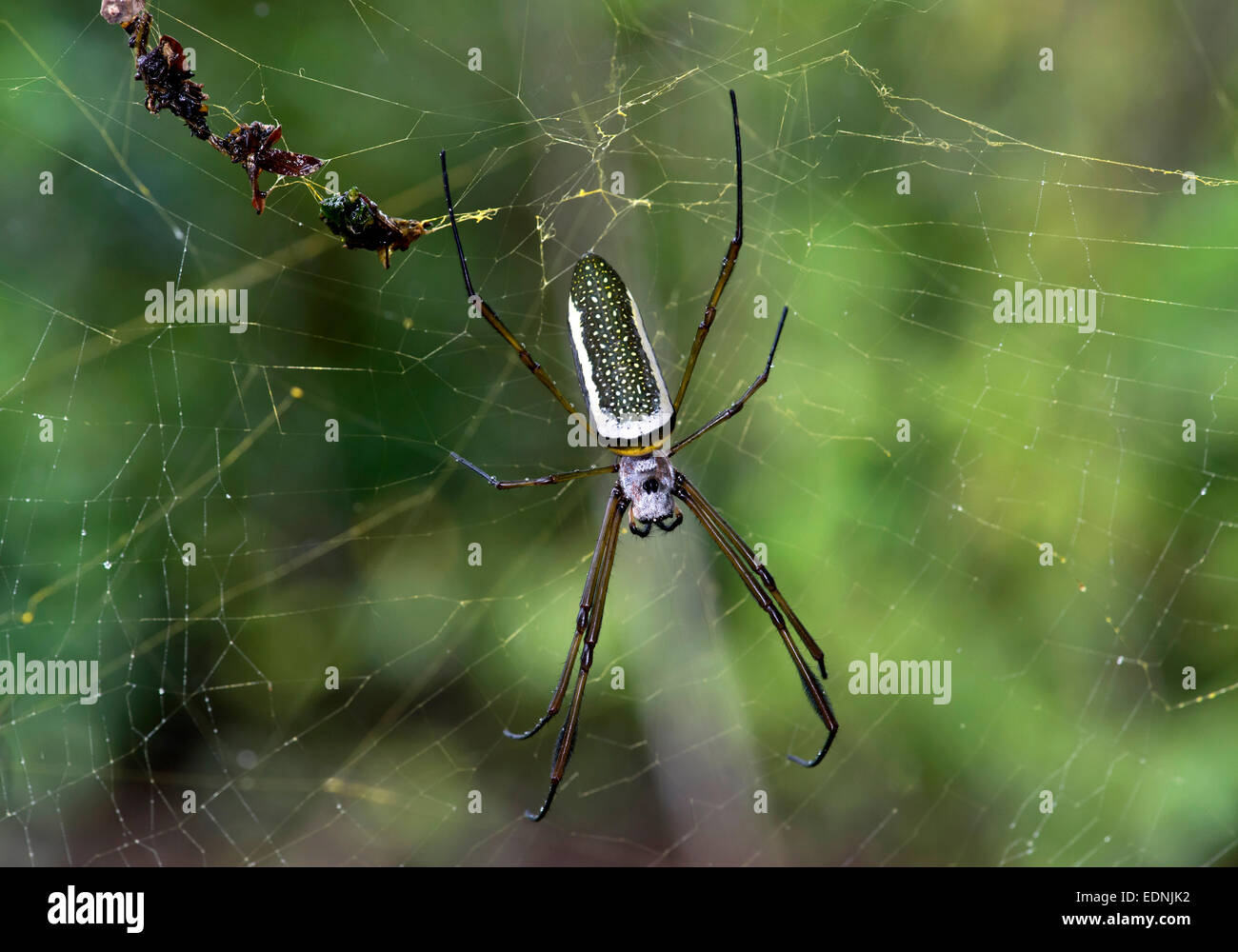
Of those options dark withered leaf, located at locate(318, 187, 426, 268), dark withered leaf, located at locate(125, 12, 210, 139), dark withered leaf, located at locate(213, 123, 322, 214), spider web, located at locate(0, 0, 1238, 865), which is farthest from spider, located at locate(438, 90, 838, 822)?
spider web, located at locate(0, 0, 1238, 865)

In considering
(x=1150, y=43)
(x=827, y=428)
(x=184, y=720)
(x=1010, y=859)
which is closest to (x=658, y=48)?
(x=827, y=428)

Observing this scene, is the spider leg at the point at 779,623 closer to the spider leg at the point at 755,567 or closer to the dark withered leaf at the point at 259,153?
the spider leg at the point at 755,567

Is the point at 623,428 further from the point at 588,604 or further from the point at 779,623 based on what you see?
the point at 779,623

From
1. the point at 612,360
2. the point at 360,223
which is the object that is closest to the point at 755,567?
the point at 612,360

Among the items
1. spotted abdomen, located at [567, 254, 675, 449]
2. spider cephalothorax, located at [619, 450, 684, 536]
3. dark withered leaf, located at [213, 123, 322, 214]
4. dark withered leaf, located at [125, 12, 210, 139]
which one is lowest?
spider cephalothorax, located at [619, 450, 684, 536]

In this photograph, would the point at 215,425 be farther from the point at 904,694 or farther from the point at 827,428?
the point at 904,694

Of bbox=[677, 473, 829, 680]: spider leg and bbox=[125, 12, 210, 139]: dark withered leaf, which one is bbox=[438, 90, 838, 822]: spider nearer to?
bbox=[677, 473, 829, 680]: spider leg

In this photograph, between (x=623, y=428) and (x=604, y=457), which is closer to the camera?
(x=623, y=428)
